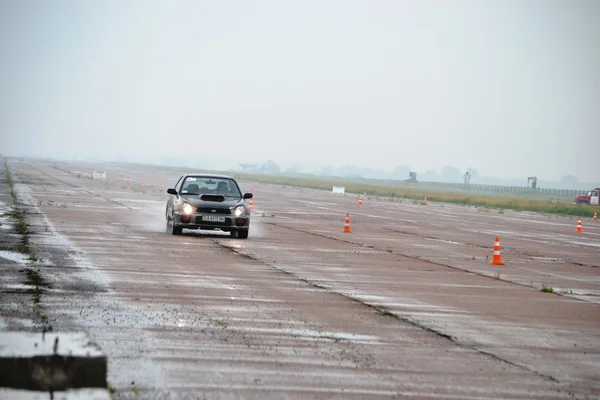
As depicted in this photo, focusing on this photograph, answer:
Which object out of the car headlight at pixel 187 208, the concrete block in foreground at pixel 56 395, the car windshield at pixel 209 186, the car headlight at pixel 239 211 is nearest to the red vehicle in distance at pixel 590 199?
the car windshield at pixel 209 186

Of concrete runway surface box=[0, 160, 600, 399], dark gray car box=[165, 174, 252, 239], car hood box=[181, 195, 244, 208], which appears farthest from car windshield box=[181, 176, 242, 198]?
concrete runway surface box=[0, 160, 600, 399]

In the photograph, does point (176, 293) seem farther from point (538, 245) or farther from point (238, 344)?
point (538, 245)

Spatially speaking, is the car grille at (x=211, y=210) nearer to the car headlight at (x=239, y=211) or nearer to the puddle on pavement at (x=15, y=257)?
the car headlight at (x=239, y=211)

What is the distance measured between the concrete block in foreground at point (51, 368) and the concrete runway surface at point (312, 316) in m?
0.69

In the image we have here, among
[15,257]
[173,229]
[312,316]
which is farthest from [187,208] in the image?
[312,316]

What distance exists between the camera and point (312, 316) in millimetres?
12023

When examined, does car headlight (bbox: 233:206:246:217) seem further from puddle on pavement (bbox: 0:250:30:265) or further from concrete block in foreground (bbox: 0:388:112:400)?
concrete block in foreground (bbox: 0:388:112:400)

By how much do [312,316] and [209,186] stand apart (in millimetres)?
14980

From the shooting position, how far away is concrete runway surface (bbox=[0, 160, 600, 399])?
830cm

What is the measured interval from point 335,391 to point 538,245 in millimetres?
23261

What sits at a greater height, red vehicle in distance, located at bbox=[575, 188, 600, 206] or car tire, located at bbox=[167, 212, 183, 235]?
red vehicle in distance, located at bbox=[575, 188, 600, 206]

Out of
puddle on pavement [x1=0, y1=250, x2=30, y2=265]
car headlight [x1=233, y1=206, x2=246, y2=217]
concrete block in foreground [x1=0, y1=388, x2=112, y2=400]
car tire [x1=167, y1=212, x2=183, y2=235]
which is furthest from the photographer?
car tire [x1=167, y1=212, x2=183, y2=235]

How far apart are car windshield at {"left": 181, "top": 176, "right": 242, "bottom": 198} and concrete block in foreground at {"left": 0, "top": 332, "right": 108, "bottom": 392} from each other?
62.7ft

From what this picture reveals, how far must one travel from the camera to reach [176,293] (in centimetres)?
1366
